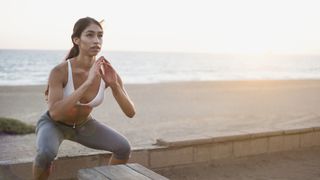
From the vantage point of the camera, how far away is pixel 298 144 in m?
6.15

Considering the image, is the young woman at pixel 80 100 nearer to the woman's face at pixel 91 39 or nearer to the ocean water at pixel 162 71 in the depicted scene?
the woman's face at pixel 91 39

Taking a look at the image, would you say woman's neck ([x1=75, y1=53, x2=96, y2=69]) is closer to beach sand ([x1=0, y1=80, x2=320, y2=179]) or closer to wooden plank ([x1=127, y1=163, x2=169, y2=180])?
wooden plank ([x1=127, y1=163, x2=169, y2=180])

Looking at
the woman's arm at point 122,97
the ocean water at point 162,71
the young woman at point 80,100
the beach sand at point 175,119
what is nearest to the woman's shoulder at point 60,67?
the young woman at point 80,100

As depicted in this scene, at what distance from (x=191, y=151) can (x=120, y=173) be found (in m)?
2.35

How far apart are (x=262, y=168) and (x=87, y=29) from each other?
121 inches

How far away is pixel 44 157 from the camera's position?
3.36 metres

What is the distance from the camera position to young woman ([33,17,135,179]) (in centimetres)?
341

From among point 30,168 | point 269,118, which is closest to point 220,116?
point 269,118

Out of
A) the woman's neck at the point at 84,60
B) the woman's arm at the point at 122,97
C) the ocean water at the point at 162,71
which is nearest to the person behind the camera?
the woman's arm at the point at 122,97

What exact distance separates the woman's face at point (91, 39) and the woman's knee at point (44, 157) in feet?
3.10

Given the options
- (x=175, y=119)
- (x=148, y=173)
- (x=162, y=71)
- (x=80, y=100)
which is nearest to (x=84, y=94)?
(x=80, y=100)

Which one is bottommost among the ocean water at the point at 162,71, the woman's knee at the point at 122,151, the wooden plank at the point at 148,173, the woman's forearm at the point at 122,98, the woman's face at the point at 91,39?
the ocean water at the point at 162,71

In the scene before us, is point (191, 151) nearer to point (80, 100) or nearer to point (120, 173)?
point (80, 100)

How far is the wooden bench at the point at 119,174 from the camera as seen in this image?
2883 mm
